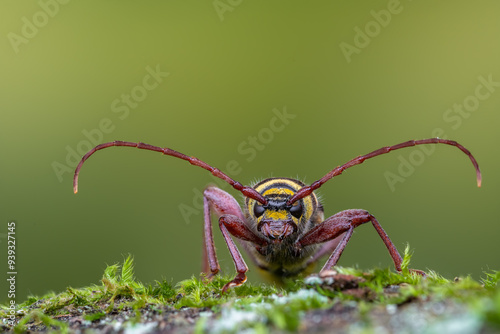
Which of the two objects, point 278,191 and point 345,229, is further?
point 278,191

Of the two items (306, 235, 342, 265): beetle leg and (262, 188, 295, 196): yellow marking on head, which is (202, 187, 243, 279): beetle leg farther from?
(306, 235, 342, 265): beetle leg

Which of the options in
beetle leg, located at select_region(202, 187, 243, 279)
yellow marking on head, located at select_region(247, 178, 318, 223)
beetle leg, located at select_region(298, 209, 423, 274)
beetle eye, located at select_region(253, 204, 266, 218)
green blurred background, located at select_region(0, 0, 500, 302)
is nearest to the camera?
beetle leg, located at select_region(298, 209, 423, 274)

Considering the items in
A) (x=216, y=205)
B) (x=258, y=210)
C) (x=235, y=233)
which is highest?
(x=216, y=205)

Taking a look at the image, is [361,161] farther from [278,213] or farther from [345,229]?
[278,213]

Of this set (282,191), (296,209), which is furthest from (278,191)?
(296,209)

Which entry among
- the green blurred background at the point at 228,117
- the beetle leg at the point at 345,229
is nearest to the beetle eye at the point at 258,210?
the beetle leg at the point at 345,229

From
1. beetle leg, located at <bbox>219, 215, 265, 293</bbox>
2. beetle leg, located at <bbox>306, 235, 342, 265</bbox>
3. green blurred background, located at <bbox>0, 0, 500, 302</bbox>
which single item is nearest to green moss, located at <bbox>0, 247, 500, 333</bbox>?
beetle leg, located at <bbox>219, 215, 265, 293</bbox>

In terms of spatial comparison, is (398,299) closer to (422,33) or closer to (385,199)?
(385,199)

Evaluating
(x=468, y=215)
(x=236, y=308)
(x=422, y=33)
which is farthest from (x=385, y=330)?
(x=422, y=33)
